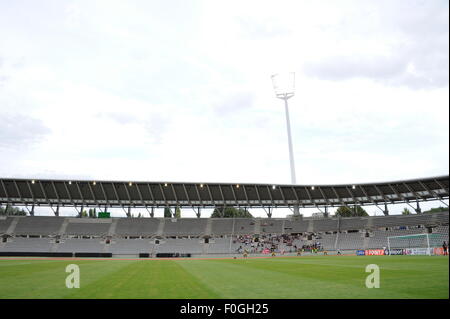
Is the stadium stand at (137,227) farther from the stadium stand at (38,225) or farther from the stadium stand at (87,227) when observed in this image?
the stadium stand at (38,225)

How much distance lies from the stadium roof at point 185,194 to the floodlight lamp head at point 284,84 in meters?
21.3

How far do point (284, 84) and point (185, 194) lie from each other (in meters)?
32.7

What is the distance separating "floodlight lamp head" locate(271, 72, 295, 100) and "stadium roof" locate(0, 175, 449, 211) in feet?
69.8

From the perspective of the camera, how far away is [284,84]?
72.9m

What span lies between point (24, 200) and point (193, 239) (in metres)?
35.8

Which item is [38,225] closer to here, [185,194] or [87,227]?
[87,227]

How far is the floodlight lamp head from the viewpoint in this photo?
72312 mm

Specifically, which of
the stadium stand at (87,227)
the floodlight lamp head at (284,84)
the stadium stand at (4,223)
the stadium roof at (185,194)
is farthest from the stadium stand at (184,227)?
the floodlight lamp head at (284,84)

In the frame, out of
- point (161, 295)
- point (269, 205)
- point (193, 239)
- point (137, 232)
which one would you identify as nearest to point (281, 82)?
point (269, 205)

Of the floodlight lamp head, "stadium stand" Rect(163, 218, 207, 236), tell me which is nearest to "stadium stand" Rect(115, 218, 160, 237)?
"stadium stand" Rect(163, 218, 207, 236)

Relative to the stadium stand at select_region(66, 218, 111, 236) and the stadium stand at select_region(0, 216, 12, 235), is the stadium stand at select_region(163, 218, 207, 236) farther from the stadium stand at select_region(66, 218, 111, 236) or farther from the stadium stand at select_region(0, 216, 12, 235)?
the stadium stand at select_region(0, 216, 12, 235)
